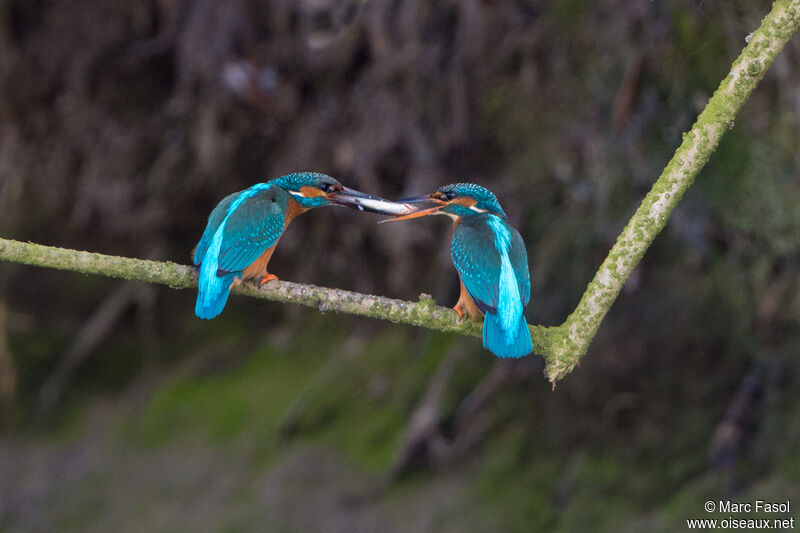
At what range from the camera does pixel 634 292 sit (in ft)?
9.99

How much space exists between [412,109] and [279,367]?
57.9 inches

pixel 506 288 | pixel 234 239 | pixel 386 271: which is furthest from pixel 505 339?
pixel 386 271

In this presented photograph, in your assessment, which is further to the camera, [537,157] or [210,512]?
[210,512]

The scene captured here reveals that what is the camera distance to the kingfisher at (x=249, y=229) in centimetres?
148

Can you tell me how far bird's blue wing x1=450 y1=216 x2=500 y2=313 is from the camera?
59.7 inches

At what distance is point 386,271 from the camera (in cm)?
369

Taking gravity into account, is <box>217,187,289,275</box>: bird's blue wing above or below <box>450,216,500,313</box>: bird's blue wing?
above

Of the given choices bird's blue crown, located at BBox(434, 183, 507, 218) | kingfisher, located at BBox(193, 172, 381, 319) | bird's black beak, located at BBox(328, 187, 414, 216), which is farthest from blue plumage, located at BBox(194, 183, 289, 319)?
bird's blue crown, located at BBox(434, 183, 507, 218)

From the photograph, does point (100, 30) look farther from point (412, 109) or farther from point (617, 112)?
point (617, 112)

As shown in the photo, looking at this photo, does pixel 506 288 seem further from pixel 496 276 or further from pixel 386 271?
pixel 386 271

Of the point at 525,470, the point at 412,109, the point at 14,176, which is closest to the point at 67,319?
the point at 14,176

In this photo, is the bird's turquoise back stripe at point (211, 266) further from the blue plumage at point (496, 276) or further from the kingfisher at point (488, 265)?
the blue plumage at point (496, 276)

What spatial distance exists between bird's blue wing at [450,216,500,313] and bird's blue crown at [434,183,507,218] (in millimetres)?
41

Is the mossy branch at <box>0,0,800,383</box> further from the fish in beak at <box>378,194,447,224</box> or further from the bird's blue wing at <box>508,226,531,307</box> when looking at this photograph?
the fish in beak at <box>378,194,447,224</box>
